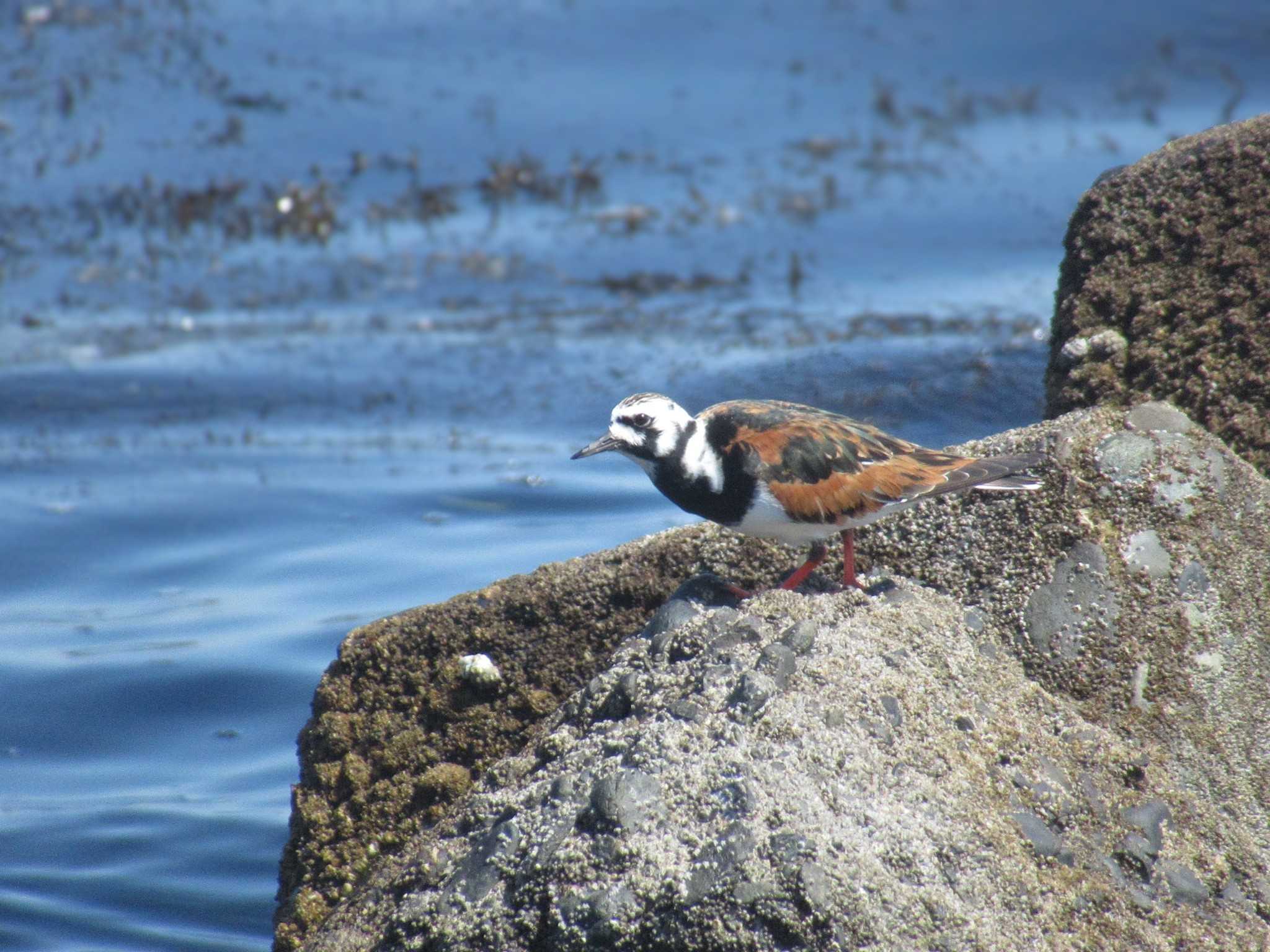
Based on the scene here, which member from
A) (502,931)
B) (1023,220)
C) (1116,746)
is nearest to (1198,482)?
(1116,746)

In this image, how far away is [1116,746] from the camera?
3.14 m

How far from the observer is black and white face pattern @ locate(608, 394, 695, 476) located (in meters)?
3.77

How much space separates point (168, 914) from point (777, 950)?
2.97 meters

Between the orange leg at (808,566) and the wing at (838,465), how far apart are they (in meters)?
0.14

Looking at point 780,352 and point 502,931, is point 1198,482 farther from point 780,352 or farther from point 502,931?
point 780,352

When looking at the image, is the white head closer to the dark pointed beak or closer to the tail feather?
the dark pointed beak

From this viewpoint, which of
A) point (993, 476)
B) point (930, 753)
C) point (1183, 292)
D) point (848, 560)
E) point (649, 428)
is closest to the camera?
point (930, 753)

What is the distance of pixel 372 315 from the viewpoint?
9828 mm

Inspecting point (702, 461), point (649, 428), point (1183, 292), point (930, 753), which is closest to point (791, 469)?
point (702, 461)

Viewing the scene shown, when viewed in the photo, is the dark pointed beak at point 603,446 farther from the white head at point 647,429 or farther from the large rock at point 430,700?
the large rock at point 430,700

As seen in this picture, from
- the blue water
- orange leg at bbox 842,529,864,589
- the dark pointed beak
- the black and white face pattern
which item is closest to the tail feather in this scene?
A: orange leg at bbox 842,529,864,589

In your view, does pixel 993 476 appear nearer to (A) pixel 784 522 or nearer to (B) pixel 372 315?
(A) pixel 784 522

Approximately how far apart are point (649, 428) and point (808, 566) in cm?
58

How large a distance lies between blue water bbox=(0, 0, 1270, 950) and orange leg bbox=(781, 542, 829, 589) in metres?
2.30
